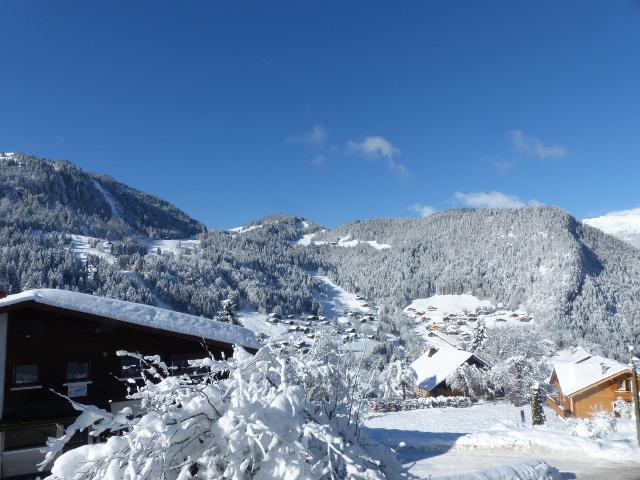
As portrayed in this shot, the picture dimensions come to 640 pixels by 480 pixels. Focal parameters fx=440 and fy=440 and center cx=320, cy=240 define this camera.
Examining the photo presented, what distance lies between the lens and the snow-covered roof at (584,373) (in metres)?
37.6

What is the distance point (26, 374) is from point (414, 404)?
35.5 metres

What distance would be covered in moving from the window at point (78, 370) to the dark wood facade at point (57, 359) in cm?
4

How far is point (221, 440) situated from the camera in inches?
163

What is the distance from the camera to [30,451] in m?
15.6

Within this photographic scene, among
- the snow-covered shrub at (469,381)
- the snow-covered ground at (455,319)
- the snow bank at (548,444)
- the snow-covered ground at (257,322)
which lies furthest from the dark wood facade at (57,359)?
the snow-covered ground at (455,319)

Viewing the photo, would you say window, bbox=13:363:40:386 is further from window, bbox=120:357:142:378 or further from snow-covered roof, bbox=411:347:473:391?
snow-covered roof, bbox=411:347:473:391

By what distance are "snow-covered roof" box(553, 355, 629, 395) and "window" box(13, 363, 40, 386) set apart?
1581 inches

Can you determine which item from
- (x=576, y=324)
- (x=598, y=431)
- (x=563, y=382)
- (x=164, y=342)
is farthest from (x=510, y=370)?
(x=576, y=324)

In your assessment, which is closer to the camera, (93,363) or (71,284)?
(93,363)

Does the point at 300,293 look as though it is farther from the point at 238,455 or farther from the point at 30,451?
the point at 238,455

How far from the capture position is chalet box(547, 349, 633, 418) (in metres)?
36.7

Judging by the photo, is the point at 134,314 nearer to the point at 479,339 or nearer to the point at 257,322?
the point at 479,339

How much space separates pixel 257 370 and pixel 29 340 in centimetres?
1500

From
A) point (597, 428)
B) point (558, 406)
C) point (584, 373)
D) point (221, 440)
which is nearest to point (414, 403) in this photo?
point (558, 406)
